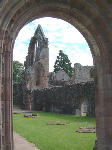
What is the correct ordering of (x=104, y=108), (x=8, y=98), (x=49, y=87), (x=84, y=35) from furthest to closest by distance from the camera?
(x=49, y=87), (x=84, y=35), (x=104, y=108), (x=8, y=98)

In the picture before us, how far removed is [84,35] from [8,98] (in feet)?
7.37

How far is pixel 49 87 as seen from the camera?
3681cm

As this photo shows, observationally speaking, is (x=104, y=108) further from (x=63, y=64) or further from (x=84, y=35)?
(x=63, y=64)

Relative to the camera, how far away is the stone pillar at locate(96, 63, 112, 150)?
4.57 meters

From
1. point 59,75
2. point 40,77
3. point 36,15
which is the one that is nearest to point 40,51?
point 40,77

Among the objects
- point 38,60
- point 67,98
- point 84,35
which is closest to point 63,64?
point 38,60

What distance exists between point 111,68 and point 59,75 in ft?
139

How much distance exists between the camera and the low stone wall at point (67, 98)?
21.2 meters

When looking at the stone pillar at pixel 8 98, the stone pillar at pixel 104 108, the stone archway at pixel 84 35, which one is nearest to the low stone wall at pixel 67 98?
the stone pillar at pixel 104 108

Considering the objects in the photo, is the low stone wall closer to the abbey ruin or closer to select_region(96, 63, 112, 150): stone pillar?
the abbey ruin

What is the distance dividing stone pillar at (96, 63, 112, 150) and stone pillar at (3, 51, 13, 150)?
5.91 feet

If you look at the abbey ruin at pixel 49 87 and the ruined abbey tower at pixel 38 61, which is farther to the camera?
the ruined abbey tower at pixel 38 61

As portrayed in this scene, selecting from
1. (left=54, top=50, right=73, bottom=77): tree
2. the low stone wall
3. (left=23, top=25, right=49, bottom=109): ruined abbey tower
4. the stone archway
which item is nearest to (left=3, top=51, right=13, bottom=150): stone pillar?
the stone archway

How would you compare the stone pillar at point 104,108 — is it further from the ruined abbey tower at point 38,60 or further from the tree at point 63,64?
the tree at point 63,64
